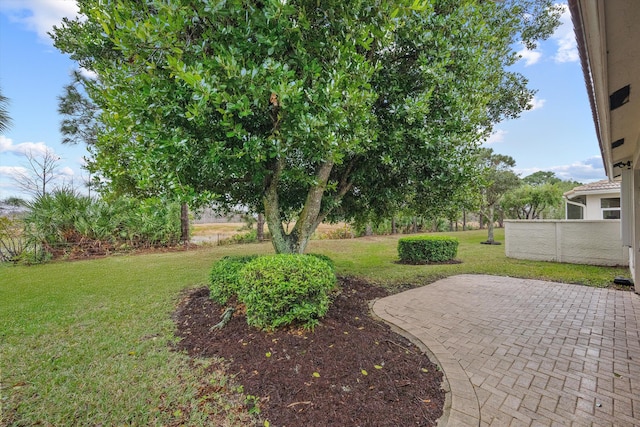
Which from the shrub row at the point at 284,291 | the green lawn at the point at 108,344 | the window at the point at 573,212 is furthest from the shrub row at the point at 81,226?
the window at the point at 573,212

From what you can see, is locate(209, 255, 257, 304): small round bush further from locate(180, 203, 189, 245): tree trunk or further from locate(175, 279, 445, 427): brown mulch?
locate(180, 203, 189, 245): tree trunk

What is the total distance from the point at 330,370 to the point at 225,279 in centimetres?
242

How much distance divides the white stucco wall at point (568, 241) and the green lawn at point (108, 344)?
94 cm

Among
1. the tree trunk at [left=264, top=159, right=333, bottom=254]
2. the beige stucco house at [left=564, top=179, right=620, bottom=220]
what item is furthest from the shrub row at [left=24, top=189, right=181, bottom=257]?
the beige stucco house at [left=564, top=179, right=620, bottom=220]

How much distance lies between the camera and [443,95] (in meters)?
4.42

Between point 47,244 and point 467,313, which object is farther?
point 47,244

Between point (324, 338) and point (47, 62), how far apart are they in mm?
8654

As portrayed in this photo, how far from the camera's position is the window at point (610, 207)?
1151 cm

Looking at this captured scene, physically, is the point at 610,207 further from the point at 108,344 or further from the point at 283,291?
the point at 108,344

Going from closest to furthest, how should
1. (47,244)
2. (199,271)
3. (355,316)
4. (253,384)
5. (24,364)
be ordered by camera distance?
(253,384), (24,364), (355,316), (199,271), (47,244)

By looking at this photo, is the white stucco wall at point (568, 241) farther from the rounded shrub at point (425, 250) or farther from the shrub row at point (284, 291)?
the shrub row at point (284, 291)

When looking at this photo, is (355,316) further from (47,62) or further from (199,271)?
(47,62)

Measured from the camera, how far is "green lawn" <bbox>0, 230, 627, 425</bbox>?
8.13 ft

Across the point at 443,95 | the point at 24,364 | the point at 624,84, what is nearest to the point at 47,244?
the point at 24,364
